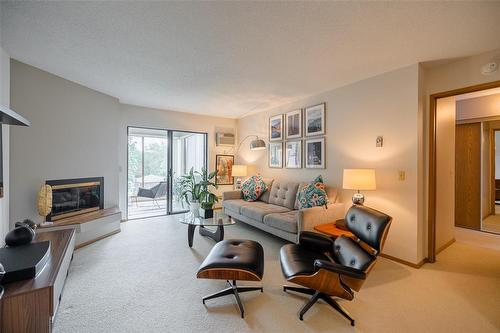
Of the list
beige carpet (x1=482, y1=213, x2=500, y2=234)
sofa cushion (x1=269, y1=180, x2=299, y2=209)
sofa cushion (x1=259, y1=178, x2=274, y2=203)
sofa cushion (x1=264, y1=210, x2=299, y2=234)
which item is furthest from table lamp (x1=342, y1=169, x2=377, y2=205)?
beige carpet (x1=482, y1=213, x2=500, y2=234)

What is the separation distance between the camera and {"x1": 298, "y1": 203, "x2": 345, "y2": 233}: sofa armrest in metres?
2.94

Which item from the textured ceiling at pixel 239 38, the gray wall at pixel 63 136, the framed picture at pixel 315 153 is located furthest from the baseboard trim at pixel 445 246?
the gray wall at pixel 63 136

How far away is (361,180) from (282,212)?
1.34 m

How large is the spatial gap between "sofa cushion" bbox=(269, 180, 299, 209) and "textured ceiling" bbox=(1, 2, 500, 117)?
1862mm

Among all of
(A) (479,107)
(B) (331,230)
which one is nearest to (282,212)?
(B) (331,230)

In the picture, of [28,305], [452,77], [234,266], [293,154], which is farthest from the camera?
[293,154]

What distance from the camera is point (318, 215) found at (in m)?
3.06

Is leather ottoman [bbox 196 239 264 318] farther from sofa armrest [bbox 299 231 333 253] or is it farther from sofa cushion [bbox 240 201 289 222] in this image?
sofa cushion [bbox 240 201 289 222]

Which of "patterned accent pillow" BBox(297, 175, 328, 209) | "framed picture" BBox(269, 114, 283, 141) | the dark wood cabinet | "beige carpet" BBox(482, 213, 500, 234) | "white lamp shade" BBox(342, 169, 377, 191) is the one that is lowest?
"beige carpet" BBox(482, 213, 500, 234)

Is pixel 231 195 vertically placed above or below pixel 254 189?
below

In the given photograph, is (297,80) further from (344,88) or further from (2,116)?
(2,116)

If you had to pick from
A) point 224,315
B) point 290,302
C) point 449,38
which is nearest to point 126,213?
point 224,315

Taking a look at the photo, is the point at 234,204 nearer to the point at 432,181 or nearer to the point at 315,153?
the point at 315,153

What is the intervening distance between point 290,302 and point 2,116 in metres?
2.81
